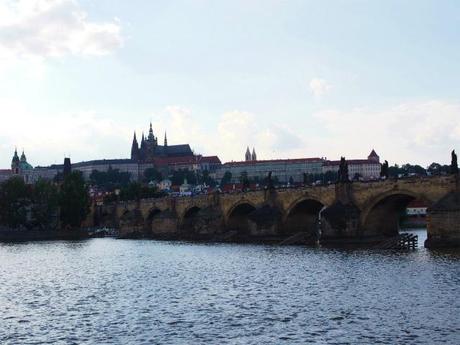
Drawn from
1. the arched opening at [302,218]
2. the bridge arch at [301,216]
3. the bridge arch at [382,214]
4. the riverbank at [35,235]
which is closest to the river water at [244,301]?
the bridge arch at [382,214]

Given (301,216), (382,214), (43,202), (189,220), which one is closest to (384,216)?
(382,214)

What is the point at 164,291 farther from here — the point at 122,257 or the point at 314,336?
the point at 122,257

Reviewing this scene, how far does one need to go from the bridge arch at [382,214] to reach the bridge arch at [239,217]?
94.7 feet

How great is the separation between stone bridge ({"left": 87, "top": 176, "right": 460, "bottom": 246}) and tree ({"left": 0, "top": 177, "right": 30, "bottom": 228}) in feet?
72.9

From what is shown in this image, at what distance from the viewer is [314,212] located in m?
92.6

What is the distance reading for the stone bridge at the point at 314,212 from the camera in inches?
2537

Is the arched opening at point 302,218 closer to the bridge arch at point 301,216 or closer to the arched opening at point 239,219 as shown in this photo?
the bridge arch at point 301,216

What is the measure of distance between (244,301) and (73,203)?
105226 millimetres

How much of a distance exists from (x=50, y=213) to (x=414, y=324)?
118 meters

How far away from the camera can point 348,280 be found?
143 feet

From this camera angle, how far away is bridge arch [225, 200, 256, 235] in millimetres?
103188

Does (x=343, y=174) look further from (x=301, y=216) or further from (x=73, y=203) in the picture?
(x=73, y=203)

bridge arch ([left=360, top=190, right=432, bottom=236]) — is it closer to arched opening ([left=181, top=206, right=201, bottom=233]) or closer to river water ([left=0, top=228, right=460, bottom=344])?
river water ([left=0, top=228, right=460, bottom=344])

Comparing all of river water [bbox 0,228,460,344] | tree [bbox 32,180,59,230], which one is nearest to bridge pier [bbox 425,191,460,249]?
river water [bbox 0,228,460,344]
